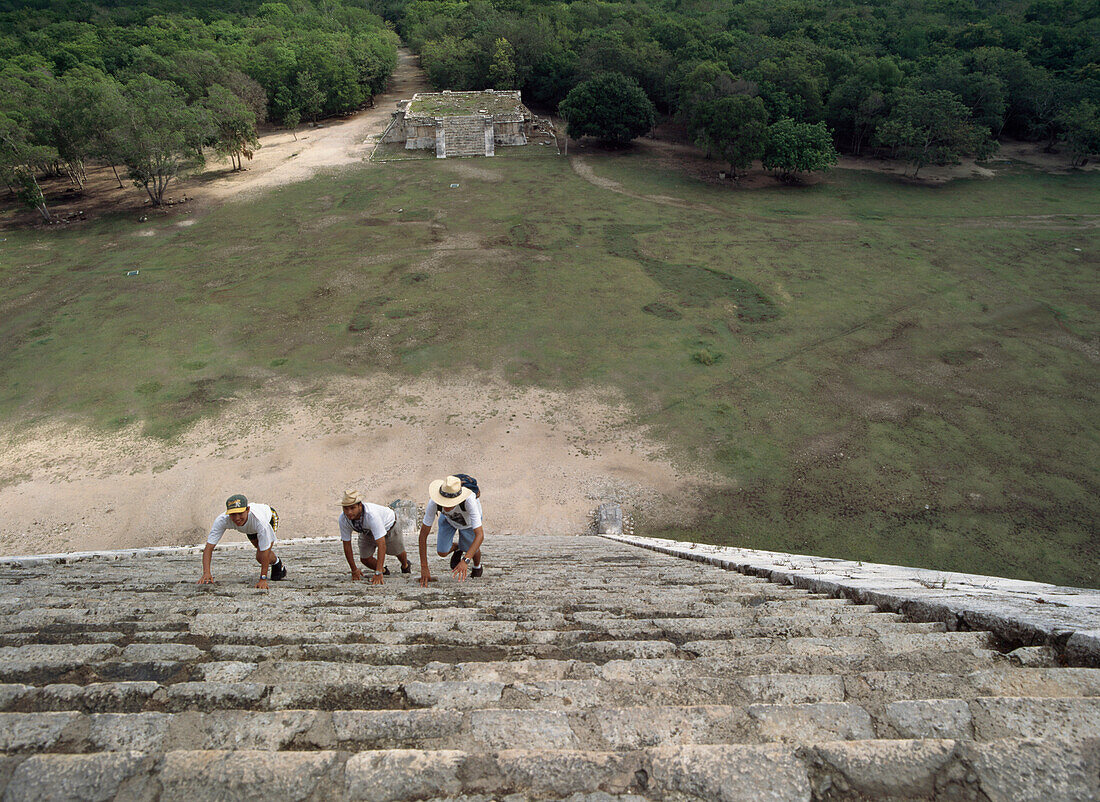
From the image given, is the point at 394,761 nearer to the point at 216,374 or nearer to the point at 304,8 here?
the point at 216,374

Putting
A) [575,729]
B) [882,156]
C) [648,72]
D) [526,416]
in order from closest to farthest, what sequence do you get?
1. [575,729]
2. [526,416]
3. [882,156]
4. [648,72]

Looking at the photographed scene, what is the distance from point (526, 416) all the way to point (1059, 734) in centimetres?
1440

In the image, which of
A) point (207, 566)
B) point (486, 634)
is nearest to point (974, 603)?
point (486, 634)

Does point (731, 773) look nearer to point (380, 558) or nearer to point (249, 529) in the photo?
point (380, 558)

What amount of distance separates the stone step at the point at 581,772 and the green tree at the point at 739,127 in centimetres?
3675

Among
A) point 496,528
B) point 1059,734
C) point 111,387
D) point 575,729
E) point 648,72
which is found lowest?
point 496,528

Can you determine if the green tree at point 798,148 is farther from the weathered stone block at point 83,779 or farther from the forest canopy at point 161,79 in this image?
the weathered stone block at point 83,779

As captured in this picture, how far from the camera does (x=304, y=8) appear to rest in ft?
247

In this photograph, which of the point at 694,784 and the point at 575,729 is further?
the point at 575,729

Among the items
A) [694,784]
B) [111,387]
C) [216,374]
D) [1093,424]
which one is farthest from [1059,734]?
[111,387]

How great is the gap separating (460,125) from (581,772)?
44490 millimetres

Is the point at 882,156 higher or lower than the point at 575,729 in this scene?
higher

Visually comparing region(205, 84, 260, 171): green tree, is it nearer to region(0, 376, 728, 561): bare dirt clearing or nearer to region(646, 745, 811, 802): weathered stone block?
region(0, 376, 728, 561): bare dirt clearing

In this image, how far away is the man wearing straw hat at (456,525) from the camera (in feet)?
22.4
